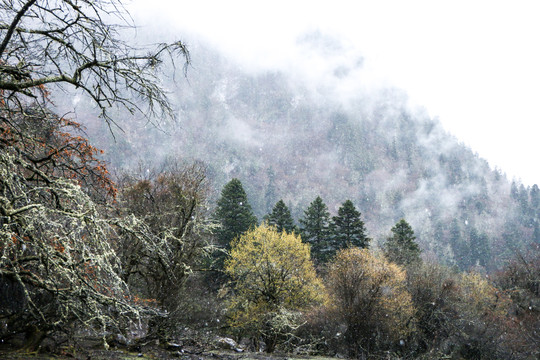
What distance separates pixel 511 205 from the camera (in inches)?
6102

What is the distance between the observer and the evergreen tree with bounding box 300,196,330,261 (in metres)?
40.5

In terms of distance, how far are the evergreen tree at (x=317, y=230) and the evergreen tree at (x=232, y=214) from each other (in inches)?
307

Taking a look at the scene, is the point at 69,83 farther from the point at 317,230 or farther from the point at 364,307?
the point at 317,230

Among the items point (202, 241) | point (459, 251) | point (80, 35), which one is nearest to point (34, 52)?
point (80, 35)

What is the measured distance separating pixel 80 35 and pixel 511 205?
188394mm

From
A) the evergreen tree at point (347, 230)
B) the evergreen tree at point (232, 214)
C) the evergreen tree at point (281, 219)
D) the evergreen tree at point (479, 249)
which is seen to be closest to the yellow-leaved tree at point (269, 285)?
the evergreen tree at point (232, 214)

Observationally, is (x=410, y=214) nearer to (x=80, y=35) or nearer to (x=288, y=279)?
(x=288, y=279)

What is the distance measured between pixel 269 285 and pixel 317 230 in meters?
21.9

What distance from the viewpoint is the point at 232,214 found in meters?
36.8

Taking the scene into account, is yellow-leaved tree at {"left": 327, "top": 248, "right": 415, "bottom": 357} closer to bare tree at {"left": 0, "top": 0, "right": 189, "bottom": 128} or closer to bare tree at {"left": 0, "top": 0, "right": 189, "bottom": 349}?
bare tree at {"left": 0, "top": 0, "right": 189, "bottom": 349}

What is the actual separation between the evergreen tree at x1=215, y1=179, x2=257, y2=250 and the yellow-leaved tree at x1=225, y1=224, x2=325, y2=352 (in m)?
12.9

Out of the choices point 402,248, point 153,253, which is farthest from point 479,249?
point 153,253

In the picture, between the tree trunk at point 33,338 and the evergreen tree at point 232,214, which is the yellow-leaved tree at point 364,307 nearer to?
the tree trunk at point 33,338

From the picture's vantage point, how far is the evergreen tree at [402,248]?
35.8 m
